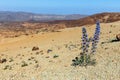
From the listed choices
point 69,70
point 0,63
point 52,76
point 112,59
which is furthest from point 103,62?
point 0,63

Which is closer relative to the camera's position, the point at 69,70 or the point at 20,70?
the point at 69,70

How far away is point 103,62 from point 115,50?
207cm

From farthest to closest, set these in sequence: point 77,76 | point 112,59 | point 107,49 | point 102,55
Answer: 1. point 107,49
2. point 102,55
3. point 112,59
4. point 77,76

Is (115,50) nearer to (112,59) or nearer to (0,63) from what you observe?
(112,59)

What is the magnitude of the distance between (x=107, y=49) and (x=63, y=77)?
4.87 meters

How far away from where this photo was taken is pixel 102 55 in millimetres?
16203

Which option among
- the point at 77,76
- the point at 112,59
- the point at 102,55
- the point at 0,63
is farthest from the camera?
the point at 0,63

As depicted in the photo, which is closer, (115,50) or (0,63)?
(115,50)

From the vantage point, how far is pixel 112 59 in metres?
15.1

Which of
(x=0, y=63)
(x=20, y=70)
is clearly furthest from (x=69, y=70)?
(x=0, y=63)

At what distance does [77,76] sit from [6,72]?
13.0 ft

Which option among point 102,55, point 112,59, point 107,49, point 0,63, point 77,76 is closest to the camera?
point 77,76

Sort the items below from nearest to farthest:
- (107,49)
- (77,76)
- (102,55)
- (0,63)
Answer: (77,76)
(102,55)
(107,49)
(0,63)

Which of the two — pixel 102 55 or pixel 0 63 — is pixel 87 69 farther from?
pixel 0 63
